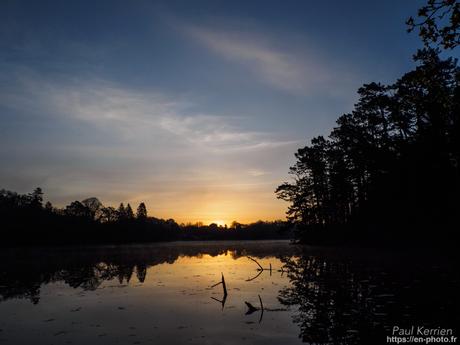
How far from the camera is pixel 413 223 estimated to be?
1633 inches

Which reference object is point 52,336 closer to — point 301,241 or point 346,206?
point 346,206

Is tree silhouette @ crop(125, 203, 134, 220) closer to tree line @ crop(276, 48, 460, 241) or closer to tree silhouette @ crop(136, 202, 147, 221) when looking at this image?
tree silhouette @ crop(136, 202, 147, 221)

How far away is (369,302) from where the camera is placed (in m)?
15.3

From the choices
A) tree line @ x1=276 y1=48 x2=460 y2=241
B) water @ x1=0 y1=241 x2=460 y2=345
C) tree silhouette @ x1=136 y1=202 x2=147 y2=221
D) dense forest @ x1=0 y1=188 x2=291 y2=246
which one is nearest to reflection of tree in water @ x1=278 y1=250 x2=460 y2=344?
water @ x1=0 y1=241 x2=460 y2=345

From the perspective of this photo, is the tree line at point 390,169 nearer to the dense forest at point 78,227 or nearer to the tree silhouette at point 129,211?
the dense forest at point 78,227

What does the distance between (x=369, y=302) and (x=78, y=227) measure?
11714cm

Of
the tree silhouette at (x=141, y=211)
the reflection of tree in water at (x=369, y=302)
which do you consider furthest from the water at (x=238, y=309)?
the tree silhouette at (x=141, y=211)

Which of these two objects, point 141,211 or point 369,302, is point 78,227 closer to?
point 141,211

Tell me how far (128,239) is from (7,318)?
12509 centimetres

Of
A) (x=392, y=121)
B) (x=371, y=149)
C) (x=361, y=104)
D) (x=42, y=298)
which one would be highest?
(x=361, y=104)

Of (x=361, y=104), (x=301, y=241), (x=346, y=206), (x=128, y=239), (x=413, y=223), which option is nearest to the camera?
(x=413, y=223)

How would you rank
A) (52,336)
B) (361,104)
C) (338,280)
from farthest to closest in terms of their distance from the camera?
1. (361,104)
2. (338,280)
3. (52,336)

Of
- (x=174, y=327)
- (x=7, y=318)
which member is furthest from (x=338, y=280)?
(x=7, y=318)

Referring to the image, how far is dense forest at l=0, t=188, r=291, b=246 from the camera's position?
100 meters
